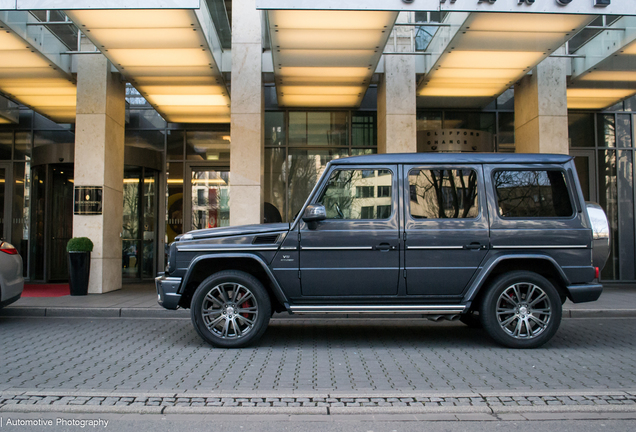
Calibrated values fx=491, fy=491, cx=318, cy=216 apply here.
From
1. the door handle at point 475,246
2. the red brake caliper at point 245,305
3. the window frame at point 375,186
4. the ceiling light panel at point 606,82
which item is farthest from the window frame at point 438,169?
the ceiling light panel at point 606,82

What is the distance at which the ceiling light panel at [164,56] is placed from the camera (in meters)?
8.71

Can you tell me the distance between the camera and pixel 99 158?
11.3 meters

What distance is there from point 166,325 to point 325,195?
363 cm

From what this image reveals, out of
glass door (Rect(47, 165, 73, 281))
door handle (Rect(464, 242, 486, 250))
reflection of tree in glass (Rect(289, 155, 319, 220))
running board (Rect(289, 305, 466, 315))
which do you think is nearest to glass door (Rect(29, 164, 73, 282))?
glass door (Rect(47, 165, 73, 281))

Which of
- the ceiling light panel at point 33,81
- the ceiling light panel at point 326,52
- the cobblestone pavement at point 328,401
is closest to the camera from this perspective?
the cobblestone pavement at point 328,401

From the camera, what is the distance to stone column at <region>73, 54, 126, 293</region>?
11.2m

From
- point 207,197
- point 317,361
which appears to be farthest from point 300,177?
point 317,361

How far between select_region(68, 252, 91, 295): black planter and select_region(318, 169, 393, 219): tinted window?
24.0 feet

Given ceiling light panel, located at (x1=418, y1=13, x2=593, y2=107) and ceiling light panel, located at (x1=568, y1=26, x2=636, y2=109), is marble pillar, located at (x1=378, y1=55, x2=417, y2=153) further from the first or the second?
ceiling light panel, located at (x1=568, y1=26, x2=636, y2=109)

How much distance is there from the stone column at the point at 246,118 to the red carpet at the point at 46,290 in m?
4.28

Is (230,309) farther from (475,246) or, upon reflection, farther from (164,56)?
(164,56)

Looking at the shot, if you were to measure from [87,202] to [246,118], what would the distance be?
411 cm

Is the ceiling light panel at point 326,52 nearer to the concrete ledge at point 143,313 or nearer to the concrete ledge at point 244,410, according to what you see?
the concrete ledge at point 143,313

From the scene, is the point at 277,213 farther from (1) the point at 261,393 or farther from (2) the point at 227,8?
(1) the point at 261,393
